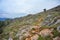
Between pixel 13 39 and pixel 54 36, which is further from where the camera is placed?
pixel 13 39

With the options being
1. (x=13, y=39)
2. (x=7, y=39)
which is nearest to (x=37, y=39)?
(x=13, y=39)

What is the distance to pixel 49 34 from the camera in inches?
2613

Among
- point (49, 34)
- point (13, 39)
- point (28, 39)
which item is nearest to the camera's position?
point (49, 34)

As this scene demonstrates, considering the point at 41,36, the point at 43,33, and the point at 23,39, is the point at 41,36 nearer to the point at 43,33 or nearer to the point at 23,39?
the point at 43,33

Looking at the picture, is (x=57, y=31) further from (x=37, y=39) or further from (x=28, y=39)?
(x=28, y=39)

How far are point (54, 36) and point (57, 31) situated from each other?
14.9ft

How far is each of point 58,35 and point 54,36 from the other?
5.63ft

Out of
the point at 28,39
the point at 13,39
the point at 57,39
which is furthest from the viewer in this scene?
the point at 13,39

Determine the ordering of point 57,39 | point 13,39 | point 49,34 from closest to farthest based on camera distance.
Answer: point 57,39 < point 49,34 < point 13,39

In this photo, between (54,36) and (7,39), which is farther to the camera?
(7,39)

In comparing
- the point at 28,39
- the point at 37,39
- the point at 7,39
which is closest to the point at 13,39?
the point at 7,39

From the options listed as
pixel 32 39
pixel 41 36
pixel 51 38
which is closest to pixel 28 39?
pixel 32 39

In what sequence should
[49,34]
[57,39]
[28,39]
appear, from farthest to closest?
[28,39] → [49,34] → [57,39]

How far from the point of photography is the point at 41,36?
6725 centimetres
